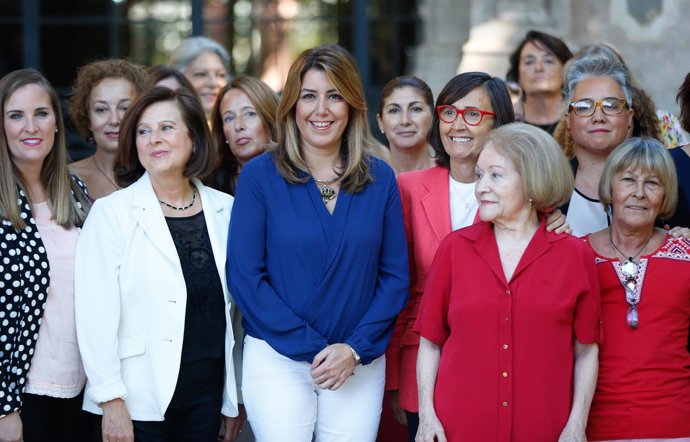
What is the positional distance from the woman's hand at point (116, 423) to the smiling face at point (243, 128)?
1.60m

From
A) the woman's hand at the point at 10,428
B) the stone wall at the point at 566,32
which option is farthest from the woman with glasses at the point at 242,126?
the stone wall at the point at 566,32

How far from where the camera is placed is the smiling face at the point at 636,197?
3.61 metres

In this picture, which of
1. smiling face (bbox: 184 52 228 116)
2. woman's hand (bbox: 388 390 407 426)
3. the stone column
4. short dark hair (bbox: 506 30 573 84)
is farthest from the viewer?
the stone column

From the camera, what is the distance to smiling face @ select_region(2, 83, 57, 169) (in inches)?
154

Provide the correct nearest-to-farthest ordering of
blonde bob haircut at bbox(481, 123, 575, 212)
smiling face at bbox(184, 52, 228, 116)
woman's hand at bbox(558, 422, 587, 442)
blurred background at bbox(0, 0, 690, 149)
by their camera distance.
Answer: woman's hand at bbox(558, 422, 587, 442) < blonde bob haircut at bbox(481, 123, 575, 212) < smiling face at bbox(184, 52, 228, 116) < blurred background at bbox(0, 0, 690, 149)

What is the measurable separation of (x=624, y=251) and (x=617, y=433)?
650 mm

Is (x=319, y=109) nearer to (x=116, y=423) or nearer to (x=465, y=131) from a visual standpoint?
(x=465, y=131)

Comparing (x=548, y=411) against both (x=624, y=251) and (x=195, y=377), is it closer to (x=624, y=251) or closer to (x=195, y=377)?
(x=624, y=251)

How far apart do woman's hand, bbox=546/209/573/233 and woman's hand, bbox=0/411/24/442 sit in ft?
6.60

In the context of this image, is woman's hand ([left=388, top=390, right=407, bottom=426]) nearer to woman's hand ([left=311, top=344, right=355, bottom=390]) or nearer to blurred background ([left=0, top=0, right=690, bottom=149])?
woman's hand ([left=311, top=344, right=355, bottom=390])

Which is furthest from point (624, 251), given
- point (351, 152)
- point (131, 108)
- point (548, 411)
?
point (131, 108)

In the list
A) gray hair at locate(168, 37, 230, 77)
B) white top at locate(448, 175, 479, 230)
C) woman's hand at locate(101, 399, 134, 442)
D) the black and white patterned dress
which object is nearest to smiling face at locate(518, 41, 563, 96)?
gray hair at locate(168, 37, 230, 77)

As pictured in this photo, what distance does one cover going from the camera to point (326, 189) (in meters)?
3.78

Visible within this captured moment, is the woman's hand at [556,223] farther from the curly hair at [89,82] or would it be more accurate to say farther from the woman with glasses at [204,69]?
the woman with glasses at [204,69]
